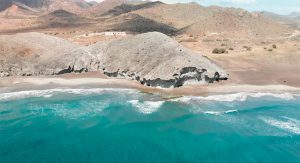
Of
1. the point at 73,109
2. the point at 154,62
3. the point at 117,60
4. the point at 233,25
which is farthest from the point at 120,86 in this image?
the point at 233,25

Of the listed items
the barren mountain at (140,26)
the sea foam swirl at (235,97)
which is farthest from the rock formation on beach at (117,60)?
the barren mountain at (140,26)

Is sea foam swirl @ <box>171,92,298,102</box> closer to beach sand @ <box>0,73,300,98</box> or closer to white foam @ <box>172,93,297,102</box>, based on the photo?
white foam @ <box>172,93,297,102</box>

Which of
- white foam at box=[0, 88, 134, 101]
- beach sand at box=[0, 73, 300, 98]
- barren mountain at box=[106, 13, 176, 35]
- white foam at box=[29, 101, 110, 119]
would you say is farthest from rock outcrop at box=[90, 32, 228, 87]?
barren mountain at box=[106, 13, 176, 35]

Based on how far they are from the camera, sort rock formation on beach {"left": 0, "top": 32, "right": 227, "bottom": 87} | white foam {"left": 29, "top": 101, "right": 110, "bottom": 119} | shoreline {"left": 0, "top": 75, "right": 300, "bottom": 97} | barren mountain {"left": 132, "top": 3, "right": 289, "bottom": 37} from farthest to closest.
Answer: barren mountain {"left": 132, "top": 3, "right": 289, "bottom": 37} < rock formation on beach {"left": 0, "top": 32, "right": 227, "bottom": 87} < shoreline {"left": 0, "top": 75, "right": 300, "bottom": 97} < white foam {"left": 29, "top": 101, "right": 110, "bottom": 119}

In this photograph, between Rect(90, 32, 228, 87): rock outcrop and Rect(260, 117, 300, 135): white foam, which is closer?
Rect(260, 117, 300, 135): white foam

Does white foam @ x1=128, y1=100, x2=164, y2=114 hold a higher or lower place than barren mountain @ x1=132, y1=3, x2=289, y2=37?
lower

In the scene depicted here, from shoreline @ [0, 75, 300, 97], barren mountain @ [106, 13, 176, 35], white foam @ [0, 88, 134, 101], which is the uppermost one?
barren mountain @ [106, 13, 176, 35]

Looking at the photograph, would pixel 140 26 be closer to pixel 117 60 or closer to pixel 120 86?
pixel 117 60
